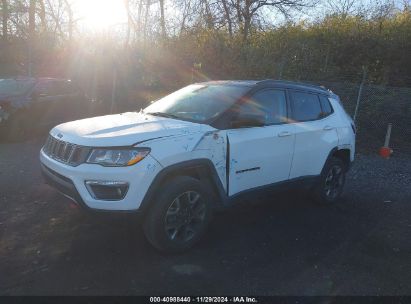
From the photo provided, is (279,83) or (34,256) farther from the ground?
(279,83)

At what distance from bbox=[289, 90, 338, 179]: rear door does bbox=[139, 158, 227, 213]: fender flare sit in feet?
4.05

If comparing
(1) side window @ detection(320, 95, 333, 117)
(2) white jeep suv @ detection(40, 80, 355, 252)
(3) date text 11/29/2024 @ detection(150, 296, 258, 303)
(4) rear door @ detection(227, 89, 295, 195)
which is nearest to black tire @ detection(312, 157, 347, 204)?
(2) white jeep suv @ detection(40, 80, 355, 252)

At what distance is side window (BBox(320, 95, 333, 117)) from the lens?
5.99 m

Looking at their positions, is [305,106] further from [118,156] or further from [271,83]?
Answer: [118,156]

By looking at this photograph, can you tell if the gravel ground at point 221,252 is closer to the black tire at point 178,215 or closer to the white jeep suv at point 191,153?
the black tire at point 178,215

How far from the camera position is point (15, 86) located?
9727 millimetres

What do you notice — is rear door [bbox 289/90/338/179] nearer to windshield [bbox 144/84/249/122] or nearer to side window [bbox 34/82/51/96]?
windshield [bbox 144/84/249/122]

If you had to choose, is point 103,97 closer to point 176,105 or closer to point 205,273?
point 176,105

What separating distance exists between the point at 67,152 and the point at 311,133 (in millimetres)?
2967

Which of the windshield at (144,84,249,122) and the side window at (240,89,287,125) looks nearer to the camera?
the windshield at (144,84,249,122)

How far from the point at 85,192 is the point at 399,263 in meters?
3.12

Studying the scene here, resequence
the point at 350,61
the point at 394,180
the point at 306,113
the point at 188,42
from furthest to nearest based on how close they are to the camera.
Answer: the point at 188,42 < the point at 350,61 < the point at 394,180 < the point at 306,113

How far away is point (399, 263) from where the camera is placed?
4387mm

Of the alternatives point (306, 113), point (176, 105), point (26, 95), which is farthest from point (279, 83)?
point (26, 95)
